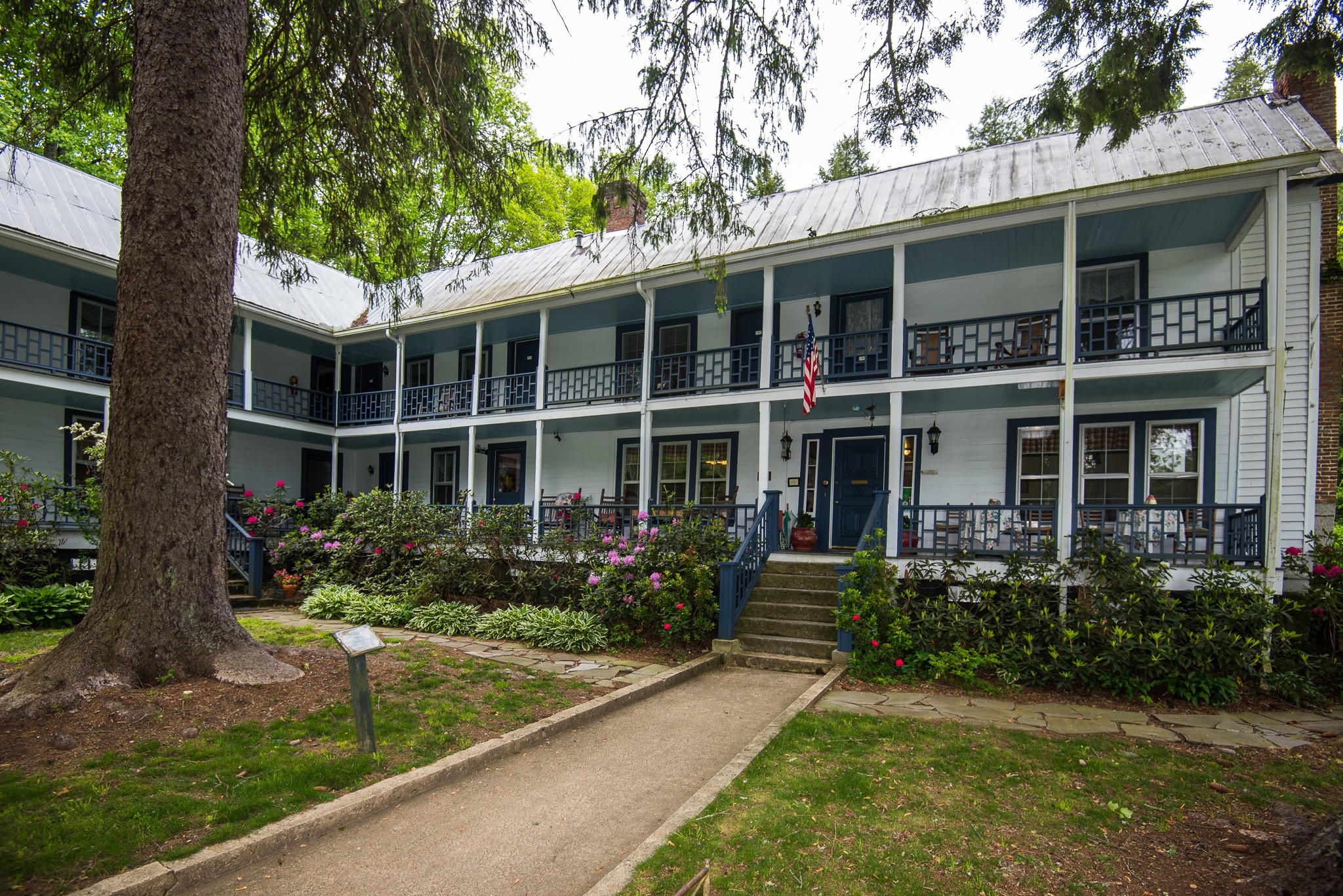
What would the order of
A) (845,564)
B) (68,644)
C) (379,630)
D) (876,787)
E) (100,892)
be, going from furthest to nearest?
1. (379,630)
2. (845,564)
3. (68,644)
4. (876,787)
5. (100,892)

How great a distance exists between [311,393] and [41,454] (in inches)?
198

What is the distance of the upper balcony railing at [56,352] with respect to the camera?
12.5 metres

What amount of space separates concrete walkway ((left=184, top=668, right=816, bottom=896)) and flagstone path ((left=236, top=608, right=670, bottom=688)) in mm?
1366

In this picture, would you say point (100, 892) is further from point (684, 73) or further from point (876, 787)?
point (684, 73)

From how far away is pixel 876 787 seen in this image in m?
4.77

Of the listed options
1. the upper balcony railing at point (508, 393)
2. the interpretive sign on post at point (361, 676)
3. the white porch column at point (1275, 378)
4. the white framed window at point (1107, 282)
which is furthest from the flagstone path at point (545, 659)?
the white framed window at point (1107, 282)

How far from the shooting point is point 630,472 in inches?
587

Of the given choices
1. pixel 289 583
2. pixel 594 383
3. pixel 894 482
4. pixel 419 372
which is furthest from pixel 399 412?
pixel 894 482

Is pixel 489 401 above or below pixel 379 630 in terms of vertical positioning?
above

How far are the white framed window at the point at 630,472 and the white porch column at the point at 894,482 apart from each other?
6.31 metres

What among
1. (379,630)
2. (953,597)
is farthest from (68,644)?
(953,597)

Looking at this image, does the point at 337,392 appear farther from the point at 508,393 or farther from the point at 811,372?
the point at 811,372

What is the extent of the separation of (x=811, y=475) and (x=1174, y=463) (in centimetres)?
534

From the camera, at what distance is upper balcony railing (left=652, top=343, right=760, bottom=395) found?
1224 centimetres
